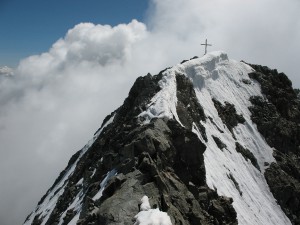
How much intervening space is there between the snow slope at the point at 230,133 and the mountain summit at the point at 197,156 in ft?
0.64

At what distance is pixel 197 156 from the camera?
38.1 metres

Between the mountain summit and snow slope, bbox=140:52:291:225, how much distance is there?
7.7 inches

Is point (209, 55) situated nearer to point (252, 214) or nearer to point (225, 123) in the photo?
point (225, 123)

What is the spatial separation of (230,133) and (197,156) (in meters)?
22.0

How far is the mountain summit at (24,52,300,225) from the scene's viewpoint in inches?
1107

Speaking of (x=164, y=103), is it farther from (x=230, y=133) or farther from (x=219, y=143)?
(x=230, y=133)

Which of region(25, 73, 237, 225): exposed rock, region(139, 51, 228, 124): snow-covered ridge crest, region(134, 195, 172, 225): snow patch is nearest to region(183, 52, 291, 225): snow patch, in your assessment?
region(139, 51, 228, 124): snow-covered ridge crest

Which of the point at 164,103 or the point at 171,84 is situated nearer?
the point at 164,103

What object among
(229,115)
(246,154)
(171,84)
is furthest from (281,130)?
(171,84)

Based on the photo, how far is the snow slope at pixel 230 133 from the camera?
4500 cm

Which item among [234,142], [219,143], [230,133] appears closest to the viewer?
[219,143]

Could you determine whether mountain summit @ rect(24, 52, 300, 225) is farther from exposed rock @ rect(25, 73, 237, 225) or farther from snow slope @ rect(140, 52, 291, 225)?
snow slope @ rect(140, 52, 291, 225)

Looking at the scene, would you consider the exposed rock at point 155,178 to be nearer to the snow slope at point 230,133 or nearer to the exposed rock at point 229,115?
the snow slope at point 230,133

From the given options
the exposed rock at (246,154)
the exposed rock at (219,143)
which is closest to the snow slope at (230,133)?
the exposed rock at (219,143)
